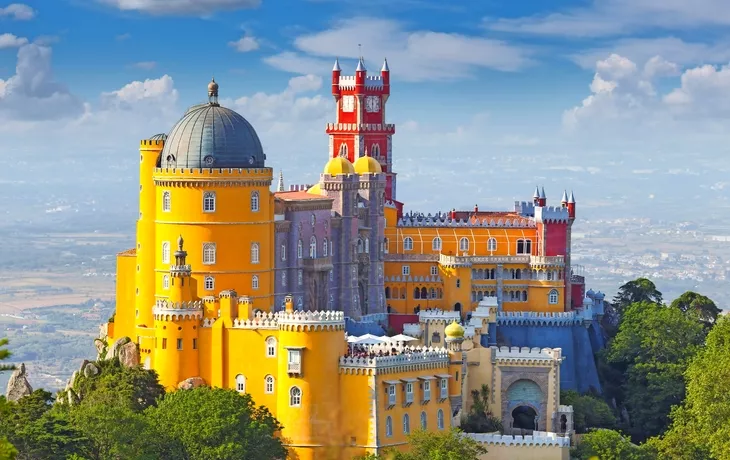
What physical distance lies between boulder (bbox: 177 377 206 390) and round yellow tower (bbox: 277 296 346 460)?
6.24m

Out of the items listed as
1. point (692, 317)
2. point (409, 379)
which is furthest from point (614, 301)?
point (409, 379)

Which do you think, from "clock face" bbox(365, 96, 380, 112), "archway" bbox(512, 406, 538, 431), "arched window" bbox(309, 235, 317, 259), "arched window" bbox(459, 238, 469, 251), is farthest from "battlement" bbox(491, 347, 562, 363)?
"clock face" bbox(365, 96, 380, 112)

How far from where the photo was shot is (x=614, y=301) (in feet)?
518

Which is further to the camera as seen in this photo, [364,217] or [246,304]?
[364,217]

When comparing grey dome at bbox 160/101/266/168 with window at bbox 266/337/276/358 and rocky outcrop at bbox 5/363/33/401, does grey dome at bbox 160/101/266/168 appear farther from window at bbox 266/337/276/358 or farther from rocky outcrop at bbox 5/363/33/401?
rocky outcrop at bbox 5/363/33/401

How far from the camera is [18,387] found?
4663 inches

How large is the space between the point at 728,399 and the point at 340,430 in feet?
85.2

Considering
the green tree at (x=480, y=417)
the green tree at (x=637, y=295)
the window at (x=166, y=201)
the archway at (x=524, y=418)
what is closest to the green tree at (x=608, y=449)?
the archway at (x=524, y=418)

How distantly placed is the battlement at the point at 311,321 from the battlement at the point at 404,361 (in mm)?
2202

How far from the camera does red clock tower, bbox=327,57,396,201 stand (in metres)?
152

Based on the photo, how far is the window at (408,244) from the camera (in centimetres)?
14212

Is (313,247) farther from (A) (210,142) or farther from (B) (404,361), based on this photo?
(B) (404,361)

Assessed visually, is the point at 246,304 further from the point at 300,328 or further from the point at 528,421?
the point at 528,421

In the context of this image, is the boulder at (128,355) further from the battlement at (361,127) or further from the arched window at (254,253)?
the battlement at (361,127)
